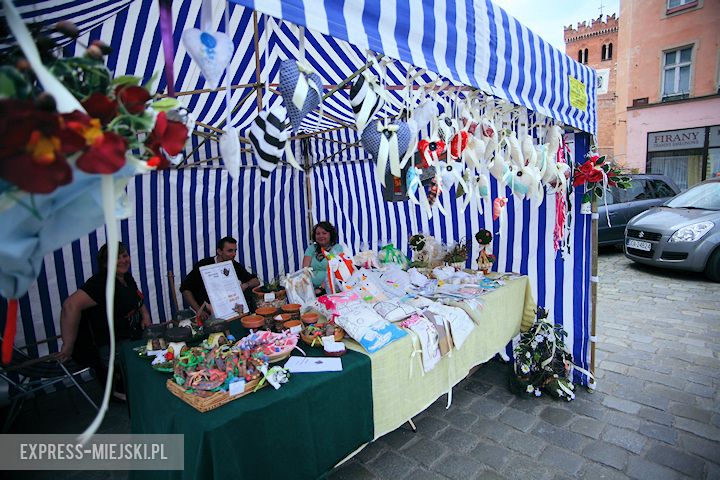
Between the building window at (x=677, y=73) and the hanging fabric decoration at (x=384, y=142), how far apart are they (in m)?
17.8

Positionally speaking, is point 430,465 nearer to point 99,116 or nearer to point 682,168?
point 99,116

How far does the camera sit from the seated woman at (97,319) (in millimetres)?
2807

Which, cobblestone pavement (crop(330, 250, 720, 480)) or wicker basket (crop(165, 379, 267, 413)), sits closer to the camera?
wicker basket (crop(165, 379, 267, 413))

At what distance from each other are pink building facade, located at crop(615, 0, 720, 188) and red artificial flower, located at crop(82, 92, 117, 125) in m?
18.6

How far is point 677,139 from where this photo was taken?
14305mm

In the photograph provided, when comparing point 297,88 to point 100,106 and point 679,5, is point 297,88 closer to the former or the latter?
point 100,106

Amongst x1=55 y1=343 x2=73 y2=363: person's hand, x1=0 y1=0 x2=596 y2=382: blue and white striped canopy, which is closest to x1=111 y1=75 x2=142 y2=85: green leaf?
x1=0 y1=0 x2=596 y2=382: blue and white striped canopy

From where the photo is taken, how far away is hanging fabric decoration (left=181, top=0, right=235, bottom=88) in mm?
1233

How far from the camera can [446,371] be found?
2658 millimetres

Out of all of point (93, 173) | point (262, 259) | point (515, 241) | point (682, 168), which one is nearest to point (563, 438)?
point (515, 241)

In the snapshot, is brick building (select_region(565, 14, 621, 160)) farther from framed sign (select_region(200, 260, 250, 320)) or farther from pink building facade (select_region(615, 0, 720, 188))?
framed sign (select_region(200, 260, 250, 320))

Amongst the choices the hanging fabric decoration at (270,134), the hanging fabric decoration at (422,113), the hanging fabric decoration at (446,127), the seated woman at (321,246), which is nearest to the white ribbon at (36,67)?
the hanging fabric decoration at (270,134)

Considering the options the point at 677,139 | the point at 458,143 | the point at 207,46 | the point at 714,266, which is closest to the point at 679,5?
the point at 677,139

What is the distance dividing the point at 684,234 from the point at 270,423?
7.74 m
